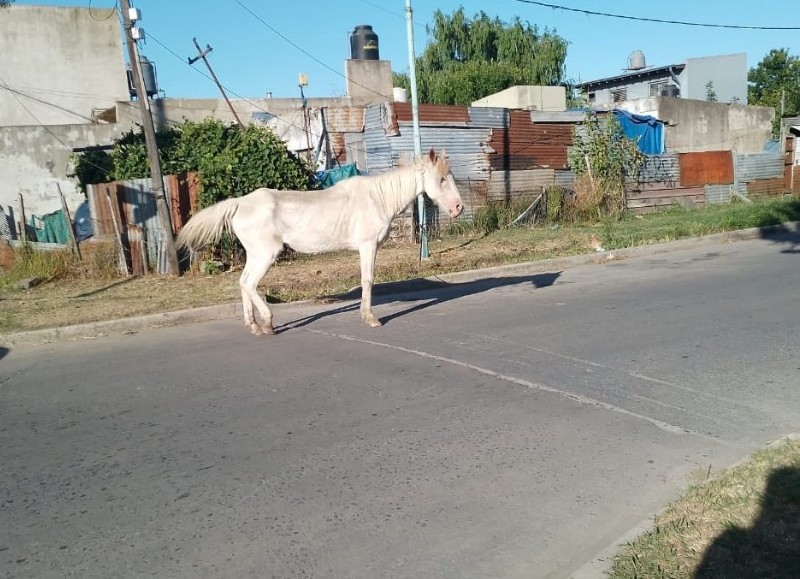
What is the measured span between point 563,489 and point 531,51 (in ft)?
174

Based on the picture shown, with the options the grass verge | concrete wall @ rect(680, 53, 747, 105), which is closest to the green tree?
concrete wall @ rect(680, 53, 747, 105)

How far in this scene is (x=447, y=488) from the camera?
4.27 metres

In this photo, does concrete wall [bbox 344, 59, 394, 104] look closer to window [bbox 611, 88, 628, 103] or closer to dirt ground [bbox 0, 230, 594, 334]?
dirt ground [bbox 0, 230, 594, 334]

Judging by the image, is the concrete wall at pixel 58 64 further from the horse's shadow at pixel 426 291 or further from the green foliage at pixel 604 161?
the horse's shadow at pixel 426 291

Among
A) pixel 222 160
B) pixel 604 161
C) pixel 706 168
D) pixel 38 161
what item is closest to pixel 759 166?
pixel 706 168

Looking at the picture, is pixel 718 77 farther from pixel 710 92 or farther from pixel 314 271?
pixel 314 271

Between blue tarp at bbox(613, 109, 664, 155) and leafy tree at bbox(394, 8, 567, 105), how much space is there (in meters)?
23.3

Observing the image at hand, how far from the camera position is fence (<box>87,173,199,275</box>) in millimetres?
14930

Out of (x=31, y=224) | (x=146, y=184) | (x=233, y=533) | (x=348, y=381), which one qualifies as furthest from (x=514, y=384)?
(x=31, y=224)

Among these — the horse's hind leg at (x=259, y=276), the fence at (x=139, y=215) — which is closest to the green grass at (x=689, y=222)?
the fence at (x=139, y=215)

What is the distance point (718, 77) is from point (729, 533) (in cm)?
4846

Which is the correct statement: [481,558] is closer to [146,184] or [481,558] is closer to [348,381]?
[348,381]

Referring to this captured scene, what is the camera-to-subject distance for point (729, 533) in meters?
3.41

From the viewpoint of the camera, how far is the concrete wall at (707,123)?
29.4 metres
